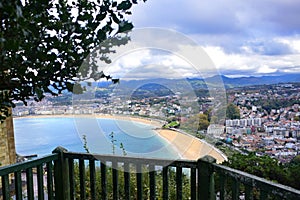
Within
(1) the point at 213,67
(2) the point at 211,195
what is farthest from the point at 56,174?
(1) the point at 213,67

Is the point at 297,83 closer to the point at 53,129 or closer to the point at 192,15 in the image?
the point at 192,15

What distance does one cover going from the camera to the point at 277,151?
259 centimetres

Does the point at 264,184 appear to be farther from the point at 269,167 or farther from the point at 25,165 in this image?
the point at 25,165

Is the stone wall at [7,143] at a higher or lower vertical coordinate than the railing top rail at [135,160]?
lower

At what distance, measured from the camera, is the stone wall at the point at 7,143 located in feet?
19.0

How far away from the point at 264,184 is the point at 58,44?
1249 millimetres

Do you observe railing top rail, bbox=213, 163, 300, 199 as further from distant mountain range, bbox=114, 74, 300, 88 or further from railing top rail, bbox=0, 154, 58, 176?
railing top rail, bbox=0, 154, 58, 176

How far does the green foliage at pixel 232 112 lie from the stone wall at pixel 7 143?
4.46 meters

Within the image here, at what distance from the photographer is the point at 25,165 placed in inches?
90.0

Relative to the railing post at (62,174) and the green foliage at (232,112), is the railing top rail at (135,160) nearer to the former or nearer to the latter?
the railing post at (62,174)

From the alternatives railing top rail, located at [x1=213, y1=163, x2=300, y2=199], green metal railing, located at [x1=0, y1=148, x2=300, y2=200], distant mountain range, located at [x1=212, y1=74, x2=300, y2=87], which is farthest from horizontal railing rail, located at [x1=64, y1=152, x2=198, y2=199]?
distant mountain range, located at [x1=212, y1=74, x2=300, y2=87]

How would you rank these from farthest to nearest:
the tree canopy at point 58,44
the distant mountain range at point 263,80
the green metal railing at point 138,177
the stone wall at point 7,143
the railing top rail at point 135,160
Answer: the stone wall at point 7,143 < the distant mountain range at point 263,80 < the railing top rail at point 135,160 < the green metal railing at point 138,177 < the tree canopy at point 58,44

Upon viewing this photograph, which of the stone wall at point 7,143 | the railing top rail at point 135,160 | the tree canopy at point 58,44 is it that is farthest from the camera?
the stone wall at point 7,143

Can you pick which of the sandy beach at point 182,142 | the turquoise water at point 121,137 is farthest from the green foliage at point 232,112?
the turquoise water at point 121,137
